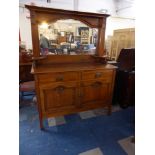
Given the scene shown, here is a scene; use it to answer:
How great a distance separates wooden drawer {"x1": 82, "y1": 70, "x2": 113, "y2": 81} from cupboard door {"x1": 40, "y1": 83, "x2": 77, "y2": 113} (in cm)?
19

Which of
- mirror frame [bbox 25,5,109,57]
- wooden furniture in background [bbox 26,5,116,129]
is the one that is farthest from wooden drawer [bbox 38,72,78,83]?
mirror frame [bbox 25,5,109,57]

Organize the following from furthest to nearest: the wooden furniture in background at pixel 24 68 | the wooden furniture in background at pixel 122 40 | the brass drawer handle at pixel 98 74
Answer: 1. the wooden furniture in background at pixel 122 40
2. the wooden furniture in background at pixel 24 68
3. the brass drawer handle at pixel 98 74

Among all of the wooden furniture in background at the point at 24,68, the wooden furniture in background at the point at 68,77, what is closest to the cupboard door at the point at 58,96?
the wooden furniture in background at the point at 68,77

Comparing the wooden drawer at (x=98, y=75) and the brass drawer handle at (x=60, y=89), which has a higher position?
the wooden drawer at (x=98, y=75)

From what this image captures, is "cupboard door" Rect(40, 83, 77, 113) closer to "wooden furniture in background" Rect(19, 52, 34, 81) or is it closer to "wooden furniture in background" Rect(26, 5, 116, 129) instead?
"wooden furniture in background" Rect(26, 5, 116, 129)

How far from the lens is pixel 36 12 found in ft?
5.54

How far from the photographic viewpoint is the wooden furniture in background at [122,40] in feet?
11.0

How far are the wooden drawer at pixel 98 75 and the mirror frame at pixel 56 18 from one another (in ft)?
1.74

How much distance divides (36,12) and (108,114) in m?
1.85

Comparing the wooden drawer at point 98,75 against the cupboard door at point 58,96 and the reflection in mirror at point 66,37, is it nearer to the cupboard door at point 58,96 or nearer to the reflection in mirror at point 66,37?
the cupboard door at point 58,96
